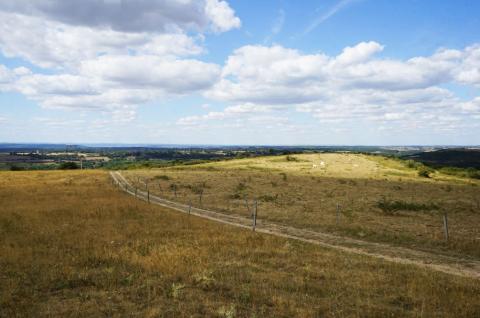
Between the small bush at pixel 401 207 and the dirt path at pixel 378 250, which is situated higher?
the dirt path at pixel 378 250

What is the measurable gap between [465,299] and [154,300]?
29.9 feet

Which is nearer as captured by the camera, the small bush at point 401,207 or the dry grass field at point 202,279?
the dry grass field at point 202,279

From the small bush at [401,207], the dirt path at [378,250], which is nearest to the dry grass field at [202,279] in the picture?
the dirt path at [378,250]

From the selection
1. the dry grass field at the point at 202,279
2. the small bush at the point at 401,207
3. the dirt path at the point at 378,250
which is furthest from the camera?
the small bush at the point at 401,207

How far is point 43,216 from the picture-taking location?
27.0m

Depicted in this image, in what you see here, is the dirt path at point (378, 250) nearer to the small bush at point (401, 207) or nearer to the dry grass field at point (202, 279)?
the dry grass field at point (202, 279)

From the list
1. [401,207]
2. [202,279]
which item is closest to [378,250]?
[202,279]

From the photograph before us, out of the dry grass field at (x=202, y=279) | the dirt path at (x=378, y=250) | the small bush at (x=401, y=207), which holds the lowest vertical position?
the small bush at (x=401, y=207)

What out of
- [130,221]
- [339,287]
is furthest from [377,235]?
[130,221]

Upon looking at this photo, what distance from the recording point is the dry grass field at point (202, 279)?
10.7m

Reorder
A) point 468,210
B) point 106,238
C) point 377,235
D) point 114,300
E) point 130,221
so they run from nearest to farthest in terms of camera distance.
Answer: point 114,300 → point 106,238 → point 377,235 → point 130,221 → point 468,210

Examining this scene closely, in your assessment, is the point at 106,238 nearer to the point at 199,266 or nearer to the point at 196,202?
the point at 199,266

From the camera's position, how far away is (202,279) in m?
13.1

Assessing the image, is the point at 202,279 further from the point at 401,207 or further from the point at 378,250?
the point at 401,207
